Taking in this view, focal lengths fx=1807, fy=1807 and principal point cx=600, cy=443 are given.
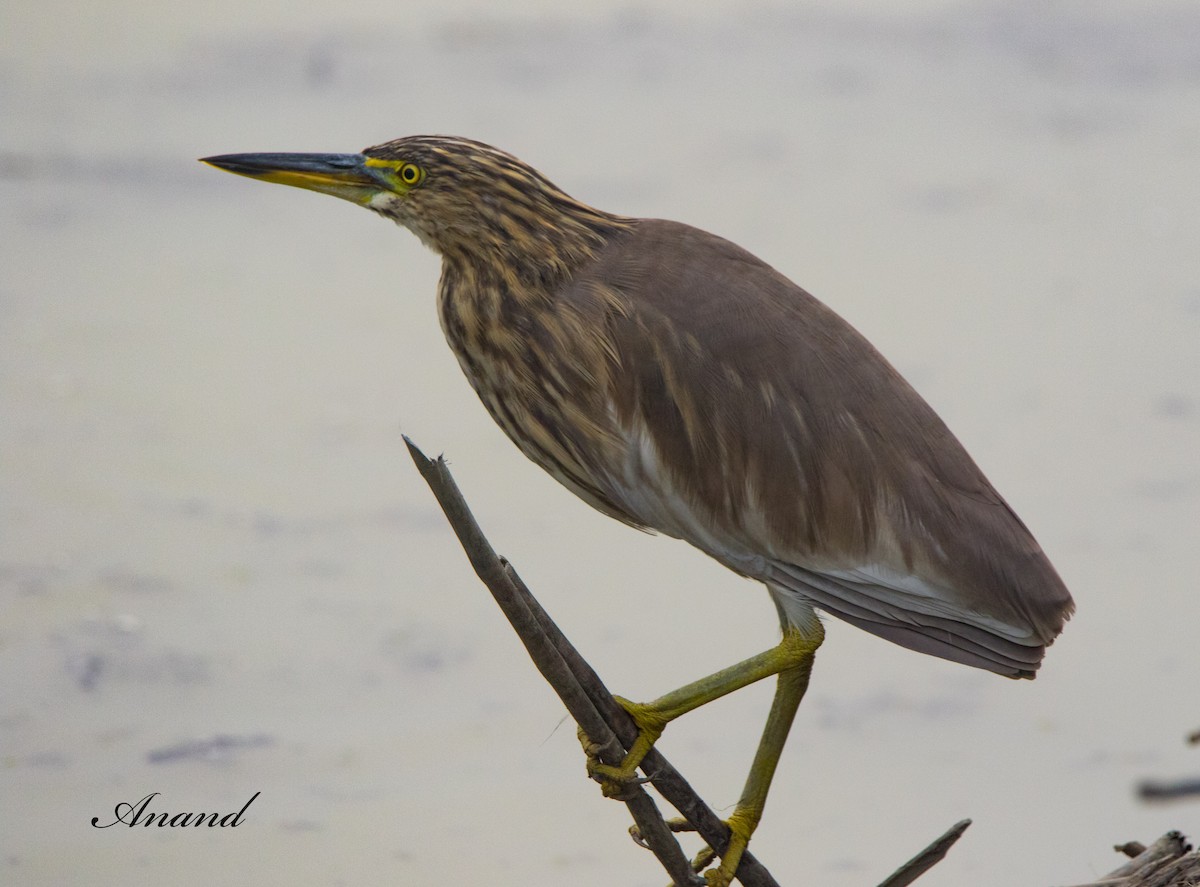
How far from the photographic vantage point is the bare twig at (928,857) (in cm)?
301

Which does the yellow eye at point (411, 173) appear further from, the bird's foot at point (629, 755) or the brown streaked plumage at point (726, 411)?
the bird's foot at point (629, 755)

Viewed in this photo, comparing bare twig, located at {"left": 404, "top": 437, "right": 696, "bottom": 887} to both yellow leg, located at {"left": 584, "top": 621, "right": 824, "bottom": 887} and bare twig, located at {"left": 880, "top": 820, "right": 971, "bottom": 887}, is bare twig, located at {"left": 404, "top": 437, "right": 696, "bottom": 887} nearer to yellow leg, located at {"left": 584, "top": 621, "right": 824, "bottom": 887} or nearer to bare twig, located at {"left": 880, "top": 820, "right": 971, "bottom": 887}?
yellow leg, located at {"left": 584, "top": 621, "right": 824, "bottom": 887}

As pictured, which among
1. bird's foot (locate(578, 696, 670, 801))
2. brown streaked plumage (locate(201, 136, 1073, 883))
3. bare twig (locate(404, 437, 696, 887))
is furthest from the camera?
brown streaked plumage (locate(201, 136, 1073, 883))

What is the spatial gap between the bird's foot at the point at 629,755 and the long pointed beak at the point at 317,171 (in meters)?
1.03

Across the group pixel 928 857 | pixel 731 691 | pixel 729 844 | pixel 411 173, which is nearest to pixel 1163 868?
pixel 928 857

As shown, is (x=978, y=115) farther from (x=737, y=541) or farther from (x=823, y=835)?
(x=737, y=541)

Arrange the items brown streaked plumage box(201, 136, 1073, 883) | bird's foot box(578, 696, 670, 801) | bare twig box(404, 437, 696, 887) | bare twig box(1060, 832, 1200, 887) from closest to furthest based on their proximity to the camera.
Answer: bare twig box(404, 437, 696, 887)
bird's foot box(578, 696, 670, 801)
brown streaked plumage box(201, 136, 1073, 883)
bare twig box(1060, 832, 1200, 887)

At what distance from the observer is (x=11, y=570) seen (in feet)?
18.0

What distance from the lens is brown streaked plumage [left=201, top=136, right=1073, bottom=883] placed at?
10.3 ft

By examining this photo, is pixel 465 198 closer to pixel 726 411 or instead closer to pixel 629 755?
pixel 726 411

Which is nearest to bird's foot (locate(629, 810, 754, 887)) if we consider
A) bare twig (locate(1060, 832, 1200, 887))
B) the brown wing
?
the brown wing

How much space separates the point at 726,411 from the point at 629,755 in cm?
62

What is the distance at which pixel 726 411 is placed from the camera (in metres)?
3.16

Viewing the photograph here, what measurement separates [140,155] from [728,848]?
18.8 ft
